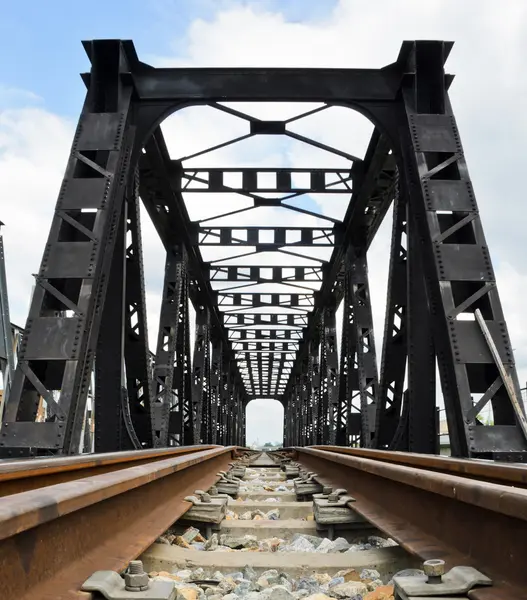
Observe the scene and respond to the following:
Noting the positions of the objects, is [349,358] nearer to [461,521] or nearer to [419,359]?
[419,359]

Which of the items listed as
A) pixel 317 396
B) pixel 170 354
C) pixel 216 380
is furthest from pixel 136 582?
pixel 216 380

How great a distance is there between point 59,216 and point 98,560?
6016 millimetres

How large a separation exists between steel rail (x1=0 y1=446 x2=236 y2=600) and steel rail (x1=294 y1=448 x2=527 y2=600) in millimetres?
1284

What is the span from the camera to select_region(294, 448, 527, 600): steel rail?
6.43 feet

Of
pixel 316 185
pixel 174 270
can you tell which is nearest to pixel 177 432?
pixel 174 270

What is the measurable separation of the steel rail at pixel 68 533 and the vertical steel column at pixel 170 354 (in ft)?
29.8

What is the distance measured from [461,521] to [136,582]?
1.34m

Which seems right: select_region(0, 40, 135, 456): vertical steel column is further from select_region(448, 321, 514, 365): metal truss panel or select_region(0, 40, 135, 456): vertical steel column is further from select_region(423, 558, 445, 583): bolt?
select_region(423, 558, 445, 583): bolt

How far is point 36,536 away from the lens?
188 centimetres

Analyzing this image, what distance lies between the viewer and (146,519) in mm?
3543

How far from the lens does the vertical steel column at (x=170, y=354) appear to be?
12.8m

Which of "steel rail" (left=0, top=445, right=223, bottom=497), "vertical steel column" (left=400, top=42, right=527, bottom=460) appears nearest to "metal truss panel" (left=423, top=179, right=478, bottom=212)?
"vertical steel column" (left=400, top=42, right=527, bottom=460)

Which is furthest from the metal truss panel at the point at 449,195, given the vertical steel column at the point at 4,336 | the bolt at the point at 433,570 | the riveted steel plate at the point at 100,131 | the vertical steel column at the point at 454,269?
the vertical steel column at the point at 4,336

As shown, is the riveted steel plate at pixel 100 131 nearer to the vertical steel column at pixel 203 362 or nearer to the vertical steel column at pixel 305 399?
the vertical steel column at pixel 203 362
